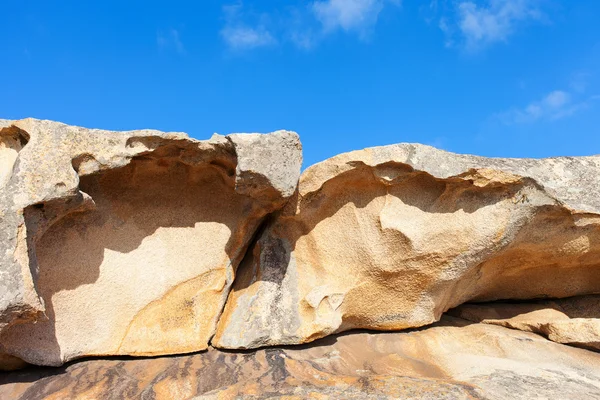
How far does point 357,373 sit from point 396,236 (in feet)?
3.22

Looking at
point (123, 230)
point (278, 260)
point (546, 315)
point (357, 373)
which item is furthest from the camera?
point (546, 315)

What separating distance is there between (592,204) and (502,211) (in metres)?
0.70

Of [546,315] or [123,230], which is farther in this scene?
[546,315]

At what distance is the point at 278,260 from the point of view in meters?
3.54

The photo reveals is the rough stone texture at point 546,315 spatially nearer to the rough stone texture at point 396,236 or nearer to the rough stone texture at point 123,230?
the rough stone texture at point 396,236

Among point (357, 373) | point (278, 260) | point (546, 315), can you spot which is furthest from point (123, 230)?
point (546, 315)

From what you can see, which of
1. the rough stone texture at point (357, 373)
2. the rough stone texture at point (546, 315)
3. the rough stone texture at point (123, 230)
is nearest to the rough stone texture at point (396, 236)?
the rough stone texture at point (357, 373)

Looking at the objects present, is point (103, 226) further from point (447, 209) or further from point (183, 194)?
point (447, 209)

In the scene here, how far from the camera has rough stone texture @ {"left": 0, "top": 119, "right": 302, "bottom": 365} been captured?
2.73 meters

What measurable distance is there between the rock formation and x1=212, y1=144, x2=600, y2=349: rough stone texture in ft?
0.04

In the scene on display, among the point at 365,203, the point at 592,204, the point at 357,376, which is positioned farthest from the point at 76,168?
the point at 592,204

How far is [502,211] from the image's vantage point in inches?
130

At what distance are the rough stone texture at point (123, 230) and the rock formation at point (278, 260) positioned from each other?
0.04ft

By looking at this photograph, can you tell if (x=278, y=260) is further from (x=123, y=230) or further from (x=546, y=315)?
(x=546, y=315)
